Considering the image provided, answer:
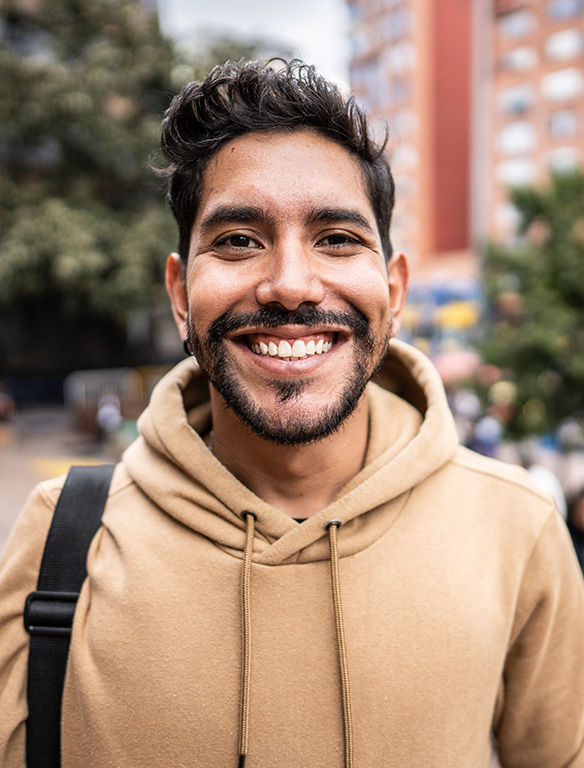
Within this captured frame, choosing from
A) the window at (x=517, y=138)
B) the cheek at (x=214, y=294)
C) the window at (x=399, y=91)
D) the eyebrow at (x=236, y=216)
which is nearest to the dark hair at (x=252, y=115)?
the eyebrow at (x=236, y=216)

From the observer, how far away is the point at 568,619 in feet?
4.84

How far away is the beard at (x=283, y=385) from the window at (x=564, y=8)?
38901 mm

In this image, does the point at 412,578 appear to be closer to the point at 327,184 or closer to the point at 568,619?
the point at 568,619

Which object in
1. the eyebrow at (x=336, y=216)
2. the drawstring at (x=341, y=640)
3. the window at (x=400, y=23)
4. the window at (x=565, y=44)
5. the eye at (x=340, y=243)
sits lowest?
the drawstring at (x=341, y=640)

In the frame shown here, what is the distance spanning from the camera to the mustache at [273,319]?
1.35 meters

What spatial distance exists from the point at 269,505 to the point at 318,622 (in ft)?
0.96

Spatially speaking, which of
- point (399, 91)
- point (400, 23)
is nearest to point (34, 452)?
point (399, 91)

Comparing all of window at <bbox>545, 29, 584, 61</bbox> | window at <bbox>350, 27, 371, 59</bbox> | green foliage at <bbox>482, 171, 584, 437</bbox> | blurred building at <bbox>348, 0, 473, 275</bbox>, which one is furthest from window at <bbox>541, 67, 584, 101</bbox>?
green foliage at <bbox>482, 171, 584, 437</bbox>

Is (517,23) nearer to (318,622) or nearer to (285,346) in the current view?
(285,346)

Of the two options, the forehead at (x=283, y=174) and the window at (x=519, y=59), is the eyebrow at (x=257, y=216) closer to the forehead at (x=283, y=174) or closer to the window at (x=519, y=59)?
the forehead at (x=283, y=174)

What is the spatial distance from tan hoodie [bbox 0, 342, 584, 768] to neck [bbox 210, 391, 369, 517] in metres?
0.07

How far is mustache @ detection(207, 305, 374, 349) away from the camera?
4.42 feet

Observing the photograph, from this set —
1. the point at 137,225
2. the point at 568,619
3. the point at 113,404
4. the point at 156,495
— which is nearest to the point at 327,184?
the point at 156,495

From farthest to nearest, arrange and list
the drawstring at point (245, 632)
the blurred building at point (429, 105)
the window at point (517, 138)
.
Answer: the blurred building at point (429, 105) < the window at point (517, 138) < the drawstring at point (245, 632)
